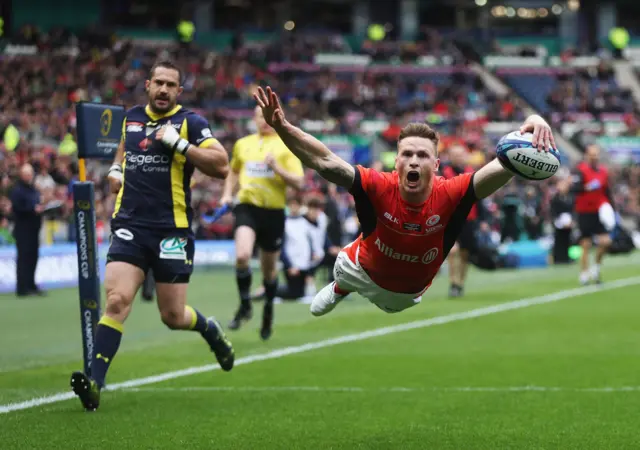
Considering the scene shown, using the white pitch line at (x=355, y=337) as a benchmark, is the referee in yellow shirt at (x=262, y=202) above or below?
A: above

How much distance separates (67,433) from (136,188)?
6.34ft

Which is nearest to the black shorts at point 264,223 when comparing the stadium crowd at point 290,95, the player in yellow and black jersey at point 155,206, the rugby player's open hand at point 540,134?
the player in yellow and black jersey at point 155,206

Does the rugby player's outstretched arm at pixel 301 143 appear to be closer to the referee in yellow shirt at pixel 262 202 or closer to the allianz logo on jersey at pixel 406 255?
the allianz logo on jersey at pixel 406 255

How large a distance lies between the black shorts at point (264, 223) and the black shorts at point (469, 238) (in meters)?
5.87

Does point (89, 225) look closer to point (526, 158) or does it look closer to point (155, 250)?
point (155, 250)

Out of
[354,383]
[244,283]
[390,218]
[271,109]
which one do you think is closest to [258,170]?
[244,283]

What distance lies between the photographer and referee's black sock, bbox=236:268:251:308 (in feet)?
40.7

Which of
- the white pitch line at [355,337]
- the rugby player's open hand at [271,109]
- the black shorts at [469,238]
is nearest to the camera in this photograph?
the rugby player's open hand at [271,109]

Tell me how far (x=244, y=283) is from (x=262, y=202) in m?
0.93

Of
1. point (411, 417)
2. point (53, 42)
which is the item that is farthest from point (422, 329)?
point (53, 42)

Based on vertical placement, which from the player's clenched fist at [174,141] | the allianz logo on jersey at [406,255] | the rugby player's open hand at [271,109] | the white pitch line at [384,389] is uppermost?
the rugby player's open hand at [271,109]

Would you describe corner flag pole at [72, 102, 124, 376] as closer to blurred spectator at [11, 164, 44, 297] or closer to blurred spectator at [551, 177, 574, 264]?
blurred spectator at [11, 164, 44, 297]

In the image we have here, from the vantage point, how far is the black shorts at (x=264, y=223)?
40.2ft

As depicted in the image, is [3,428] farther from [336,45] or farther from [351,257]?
[336,45]
